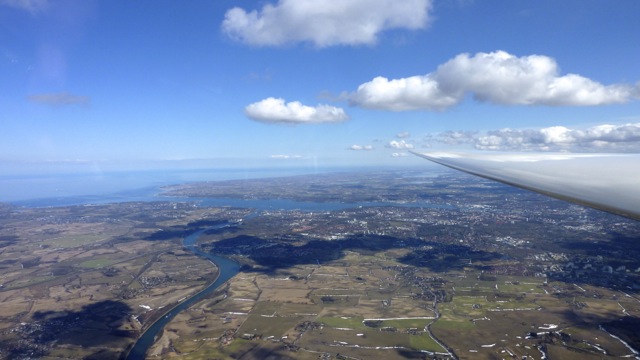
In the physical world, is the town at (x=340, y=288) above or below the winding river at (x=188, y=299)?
above

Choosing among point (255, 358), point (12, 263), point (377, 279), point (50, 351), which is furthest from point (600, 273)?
point (12, 263)

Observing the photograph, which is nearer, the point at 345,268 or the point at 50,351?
the point at 50,351

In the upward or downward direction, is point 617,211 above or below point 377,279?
above

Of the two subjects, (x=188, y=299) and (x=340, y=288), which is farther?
(x=340, y=288)

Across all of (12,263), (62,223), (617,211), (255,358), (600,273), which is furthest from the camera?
(62,223)

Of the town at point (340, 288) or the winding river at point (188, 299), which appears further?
the winding river at point (188, 299)

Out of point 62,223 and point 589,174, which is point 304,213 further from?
point 589,174

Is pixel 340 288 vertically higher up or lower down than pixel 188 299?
higher up

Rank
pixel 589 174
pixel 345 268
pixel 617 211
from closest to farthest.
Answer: pixel 617 211 → pixel 589 174 → pixel 345 268
